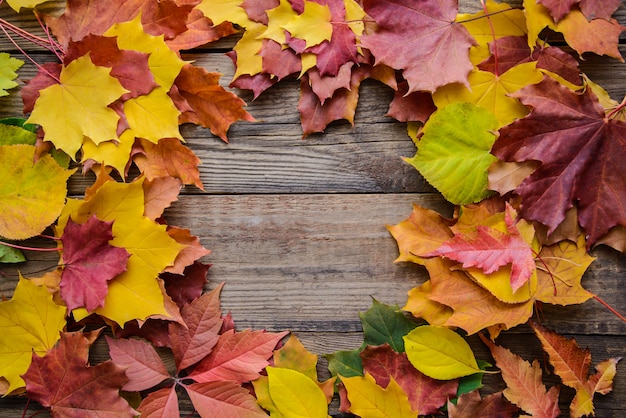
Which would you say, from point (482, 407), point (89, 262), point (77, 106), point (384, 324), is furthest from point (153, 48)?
point (482, 407)

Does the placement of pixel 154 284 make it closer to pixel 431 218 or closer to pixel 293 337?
pixel 293 337

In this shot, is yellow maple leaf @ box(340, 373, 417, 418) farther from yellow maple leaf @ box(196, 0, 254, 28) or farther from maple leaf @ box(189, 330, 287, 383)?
yellow maple leaf @ box(196, 0, 254, 28)

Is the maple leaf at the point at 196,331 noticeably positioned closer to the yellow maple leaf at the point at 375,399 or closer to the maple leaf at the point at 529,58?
the yellow maple leaf at the point at 375,399

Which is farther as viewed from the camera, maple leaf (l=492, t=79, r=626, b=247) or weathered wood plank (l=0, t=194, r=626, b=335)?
weathered wood plank (l=0, t=194, r=626, b=335)

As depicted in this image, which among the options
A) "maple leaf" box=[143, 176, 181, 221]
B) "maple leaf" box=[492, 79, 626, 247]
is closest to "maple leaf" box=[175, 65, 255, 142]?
"maple leaf" box=[143, 176, 181, 221]

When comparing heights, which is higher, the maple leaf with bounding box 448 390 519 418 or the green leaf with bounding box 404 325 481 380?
the green leaf with bounding box 404 325 481 380

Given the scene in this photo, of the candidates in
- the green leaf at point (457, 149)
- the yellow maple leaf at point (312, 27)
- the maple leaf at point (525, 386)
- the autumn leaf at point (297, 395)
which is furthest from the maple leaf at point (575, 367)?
the yellow maple leaf at point (312, 27)
